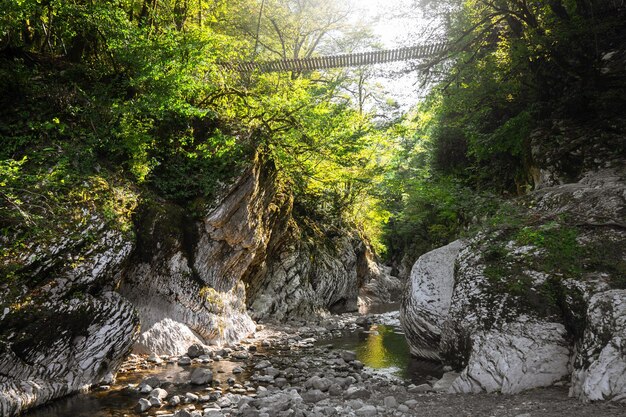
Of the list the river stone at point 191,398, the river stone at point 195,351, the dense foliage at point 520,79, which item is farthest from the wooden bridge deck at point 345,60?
the river stone at point 191,398

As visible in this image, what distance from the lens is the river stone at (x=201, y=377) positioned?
8.16 m

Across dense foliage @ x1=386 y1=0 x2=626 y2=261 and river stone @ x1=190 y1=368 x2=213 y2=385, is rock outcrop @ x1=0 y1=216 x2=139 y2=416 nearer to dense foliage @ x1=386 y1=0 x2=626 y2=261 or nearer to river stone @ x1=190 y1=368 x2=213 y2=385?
river stone @ x1=190 y1=368 x2=213 y2=385

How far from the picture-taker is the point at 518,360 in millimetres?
6512

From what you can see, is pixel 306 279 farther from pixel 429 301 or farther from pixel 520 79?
pixel 520 79

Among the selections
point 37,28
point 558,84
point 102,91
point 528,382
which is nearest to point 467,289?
point 528,382

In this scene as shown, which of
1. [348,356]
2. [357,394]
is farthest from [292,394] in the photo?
[348,356]

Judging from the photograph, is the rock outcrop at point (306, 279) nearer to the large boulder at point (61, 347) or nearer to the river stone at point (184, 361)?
the river stone at point (184, 361)

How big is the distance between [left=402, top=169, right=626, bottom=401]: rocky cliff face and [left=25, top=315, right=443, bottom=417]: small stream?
38.3 inches

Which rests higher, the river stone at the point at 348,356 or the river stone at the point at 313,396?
the river stone at the point at 313,396

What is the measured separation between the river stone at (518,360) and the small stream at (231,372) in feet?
6.40

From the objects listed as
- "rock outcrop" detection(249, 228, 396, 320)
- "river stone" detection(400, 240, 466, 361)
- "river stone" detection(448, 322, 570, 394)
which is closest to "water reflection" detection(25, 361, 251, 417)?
"river stone" detection(400, 240, 466, 361)

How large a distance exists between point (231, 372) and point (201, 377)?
996 millimetres

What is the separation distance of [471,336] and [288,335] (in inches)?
301

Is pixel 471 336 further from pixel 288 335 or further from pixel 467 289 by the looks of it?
pixel 288 335
